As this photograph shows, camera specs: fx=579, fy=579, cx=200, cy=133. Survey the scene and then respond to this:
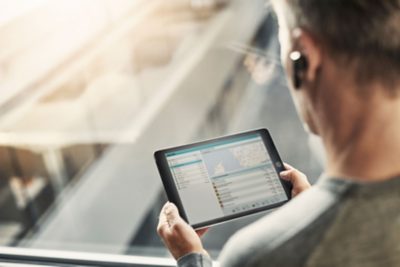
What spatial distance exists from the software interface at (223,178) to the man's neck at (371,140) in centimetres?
51

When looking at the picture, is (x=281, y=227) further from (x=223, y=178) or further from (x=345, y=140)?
(x=223, y=178)

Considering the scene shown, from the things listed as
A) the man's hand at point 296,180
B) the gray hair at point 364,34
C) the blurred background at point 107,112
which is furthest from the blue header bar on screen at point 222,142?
the blurred background at point 107,112

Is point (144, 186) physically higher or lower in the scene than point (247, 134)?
lower

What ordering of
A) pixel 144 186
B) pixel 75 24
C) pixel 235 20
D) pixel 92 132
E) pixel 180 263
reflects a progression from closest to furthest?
1. pixel 180 263
2. pixel 144 186
3. pixel 92 132
4. pixel 75 24
5. pixel 235 20

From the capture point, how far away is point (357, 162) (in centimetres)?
90

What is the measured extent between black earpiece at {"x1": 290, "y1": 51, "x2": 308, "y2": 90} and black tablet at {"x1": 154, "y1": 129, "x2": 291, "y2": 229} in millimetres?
517

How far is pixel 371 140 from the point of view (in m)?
0.89

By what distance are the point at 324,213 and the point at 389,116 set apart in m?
0.18

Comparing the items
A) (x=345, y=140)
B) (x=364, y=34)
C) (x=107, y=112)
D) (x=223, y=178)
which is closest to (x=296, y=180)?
(x=223, y=178)

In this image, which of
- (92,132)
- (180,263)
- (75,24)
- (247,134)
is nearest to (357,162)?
(180,263)

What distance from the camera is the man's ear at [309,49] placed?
34.4 inches

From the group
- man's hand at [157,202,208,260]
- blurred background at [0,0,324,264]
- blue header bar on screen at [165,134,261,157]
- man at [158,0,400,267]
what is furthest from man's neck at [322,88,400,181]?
blurred background at [0,0,324,264]

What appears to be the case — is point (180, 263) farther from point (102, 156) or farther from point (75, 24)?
point (75, 24)

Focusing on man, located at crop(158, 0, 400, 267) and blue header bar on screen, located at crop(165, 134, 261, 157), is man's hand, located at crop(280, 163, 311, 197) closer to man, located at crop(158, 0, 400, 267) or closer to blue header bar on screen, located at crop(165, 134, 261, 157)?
blue header bar on screen, located at crop(165, 134, 261, 157)
